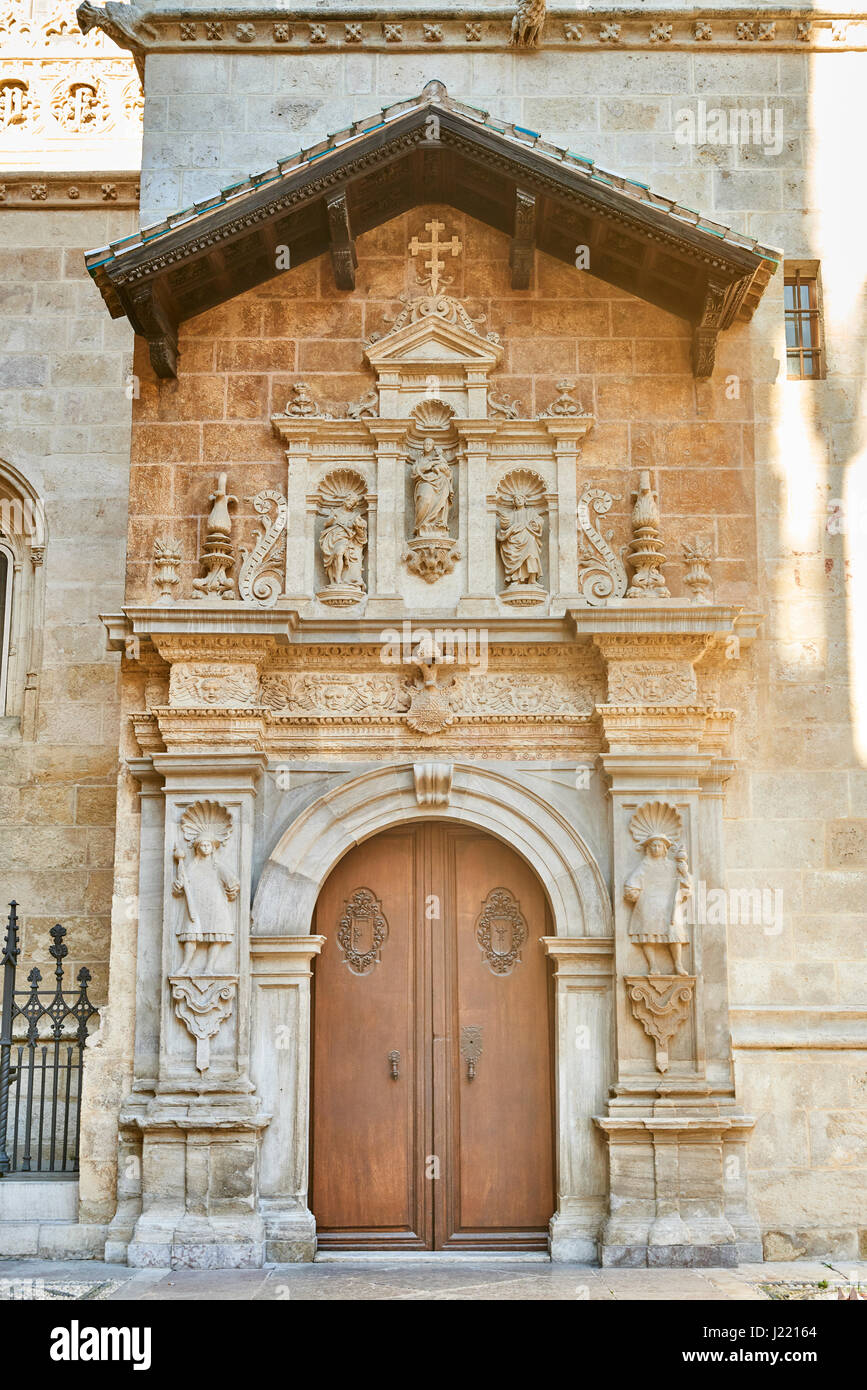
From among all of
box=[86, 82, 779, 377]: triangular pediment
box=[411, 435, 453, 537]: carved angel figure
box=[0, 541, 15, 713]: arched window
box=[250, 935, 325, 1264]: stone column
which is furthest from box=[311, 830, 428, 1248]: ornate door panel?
box=[0, 541, 15, 713]: arched window

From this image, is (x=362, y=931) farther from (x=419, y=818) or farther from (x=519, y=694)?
(x=519, y=694)

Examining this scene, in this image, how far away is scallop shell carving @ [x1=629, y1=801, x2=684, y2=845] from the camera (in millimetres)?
9875

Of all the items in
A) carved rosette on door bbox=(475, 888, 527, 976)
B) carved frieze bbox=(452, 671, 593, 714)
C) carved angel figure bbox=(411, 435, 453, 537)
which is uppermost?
carved angel figure bbox=(411, 435, 453, 537)

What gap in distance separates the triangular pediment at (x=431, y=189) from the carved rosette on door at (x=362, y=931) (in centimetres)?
401

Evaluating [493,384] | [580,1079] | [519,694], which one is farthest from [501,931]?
[493,384]

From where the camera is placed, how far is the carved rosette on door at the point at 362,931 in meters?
10.1

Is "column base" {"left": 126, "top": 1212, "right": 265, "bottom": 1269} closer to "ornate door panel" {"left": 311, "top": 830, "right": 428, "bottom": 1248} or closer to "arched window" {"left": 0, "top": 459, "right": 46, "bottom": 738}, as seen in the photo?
"ornate door panel" {"left": 311, "top": 830, "right": 428, "bottom": 1248}

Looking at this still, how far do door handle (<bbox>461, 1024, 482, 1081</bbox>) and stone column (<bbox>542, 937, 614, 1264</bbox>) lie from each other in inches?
21.4

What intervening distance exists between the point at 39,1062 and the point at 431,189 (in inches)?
293

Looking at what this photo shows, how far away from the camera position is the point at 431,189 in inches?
428

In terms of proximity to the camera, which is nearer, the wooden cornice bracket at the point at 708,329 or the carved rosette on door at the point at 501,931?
the wooden cornice bracket at the point at 708,329

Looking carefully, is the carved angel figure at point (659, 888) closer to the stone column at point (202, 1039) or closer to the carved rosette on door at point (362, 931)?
the carved rosette on door at point (362, 931)

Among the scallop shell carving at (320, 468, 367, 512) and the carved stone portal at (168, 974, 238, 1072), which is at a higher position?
the scallop shell carving at (320, 468, 367, 512)

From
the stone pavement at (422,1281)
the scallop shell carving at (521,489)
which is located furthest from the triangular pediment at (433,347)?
the stone pavement at (422,1281)
